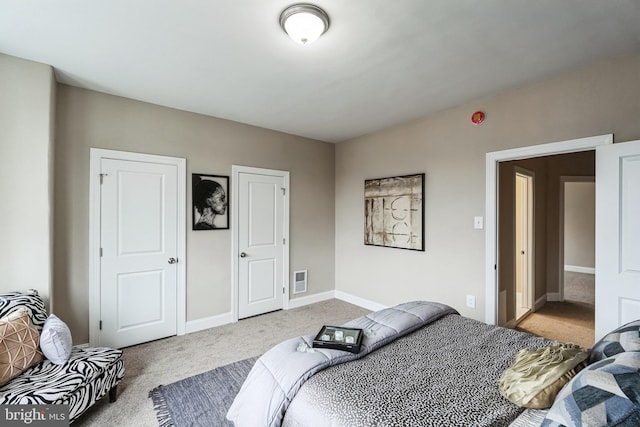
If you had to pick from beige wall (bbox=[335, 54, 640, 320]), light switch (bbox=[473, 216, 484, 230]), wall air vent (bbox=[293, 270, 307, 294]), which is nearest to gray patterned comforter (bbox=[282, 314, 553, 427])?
light switch (bbox=[473, 216, 484, 230])

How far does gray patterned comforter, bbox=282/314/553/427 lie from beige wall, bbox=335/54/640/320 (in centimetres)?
161

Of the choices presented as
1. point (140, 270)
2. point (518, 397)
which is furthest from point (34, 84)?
point (518, 397)

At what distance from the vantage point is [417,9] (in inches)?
68.2

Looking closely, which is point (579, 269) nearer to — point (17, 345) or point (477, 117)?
point (477, 117)

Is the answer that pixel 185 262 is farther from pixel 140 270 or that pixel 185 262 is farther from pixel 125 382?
pixel 125 382

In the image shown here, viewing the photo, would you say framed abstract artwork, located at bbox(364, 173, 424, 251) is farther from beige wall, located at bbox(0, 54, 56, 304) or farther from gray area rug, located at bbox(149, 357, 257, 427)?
beige wall, located at bbox(0, 54, 56, 304)

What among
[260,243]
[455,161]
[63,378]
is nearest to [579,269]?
[455,161]

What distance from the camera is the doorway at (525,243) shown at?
14.0ft

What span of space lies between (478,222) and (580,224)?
6.11 metres

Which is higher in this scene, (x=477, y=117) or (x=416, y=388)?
(x=477, y=117)

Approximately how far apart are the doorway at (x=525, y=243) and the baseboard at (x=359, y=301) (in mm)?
2022

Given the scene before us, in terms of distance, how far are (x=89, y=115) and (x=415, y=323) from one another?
3.47m

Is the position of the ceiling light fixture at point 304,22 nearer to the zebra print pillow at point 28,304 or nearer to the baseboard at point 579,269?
the zebra print pillow at point 28,304

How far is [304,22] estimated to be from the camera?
1762 millimetres
